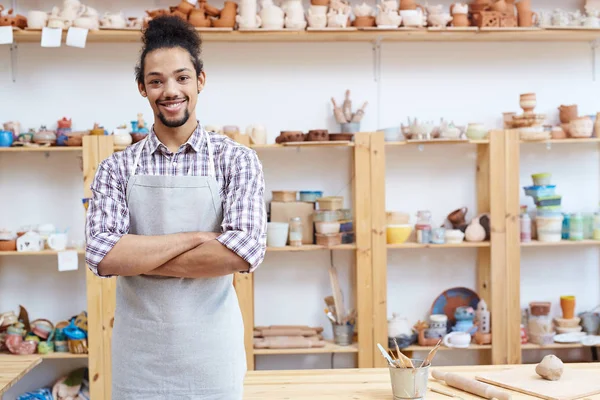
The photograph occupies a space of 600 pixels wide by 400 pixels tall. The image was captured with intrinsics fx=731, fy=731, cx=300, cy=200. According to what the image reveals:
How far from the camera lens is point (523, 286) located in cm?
464

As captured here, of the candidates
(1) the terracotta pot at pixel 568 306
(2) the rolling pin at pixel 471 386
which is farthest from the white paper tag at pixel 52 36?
(1) the terracotta pot at pixel 568 306

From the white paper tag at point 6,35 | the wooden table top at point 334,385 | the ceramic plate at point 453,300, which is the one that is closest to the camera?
the wooden table top at point 334,385

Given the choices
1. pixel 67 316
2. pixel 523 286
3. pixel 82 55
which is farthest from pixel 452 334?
pixel 82 55

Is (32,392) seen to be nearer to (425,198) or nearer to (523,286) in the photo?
(425,198)

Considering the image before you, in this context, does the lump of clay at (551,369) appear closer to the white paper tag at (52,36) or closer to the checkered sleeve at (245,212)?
the checkered sleeve at (245,212)

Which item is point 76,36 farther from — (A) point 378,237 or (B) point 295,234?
(A) point 378,237

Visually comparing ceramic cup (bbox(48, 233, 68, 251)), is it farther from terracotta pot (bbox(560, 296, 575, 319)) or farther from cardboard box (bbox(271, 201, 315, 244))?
terracotta pot (bbox(560, 296, 575, 319))

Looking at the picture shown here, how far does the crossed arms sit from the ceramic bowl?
228 centimetres

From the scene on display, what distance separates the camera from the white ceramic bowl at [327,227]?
13.8ft

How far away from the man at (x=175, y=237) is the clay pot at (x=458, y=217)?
8.31ft

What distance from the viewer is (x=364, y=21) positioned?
4.23 m

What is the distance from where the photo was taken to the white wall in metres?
4.49

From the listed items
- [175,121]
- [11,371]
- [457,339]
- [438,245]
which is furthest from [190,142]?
[457,339]

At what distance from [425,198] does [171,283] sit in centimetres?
283
